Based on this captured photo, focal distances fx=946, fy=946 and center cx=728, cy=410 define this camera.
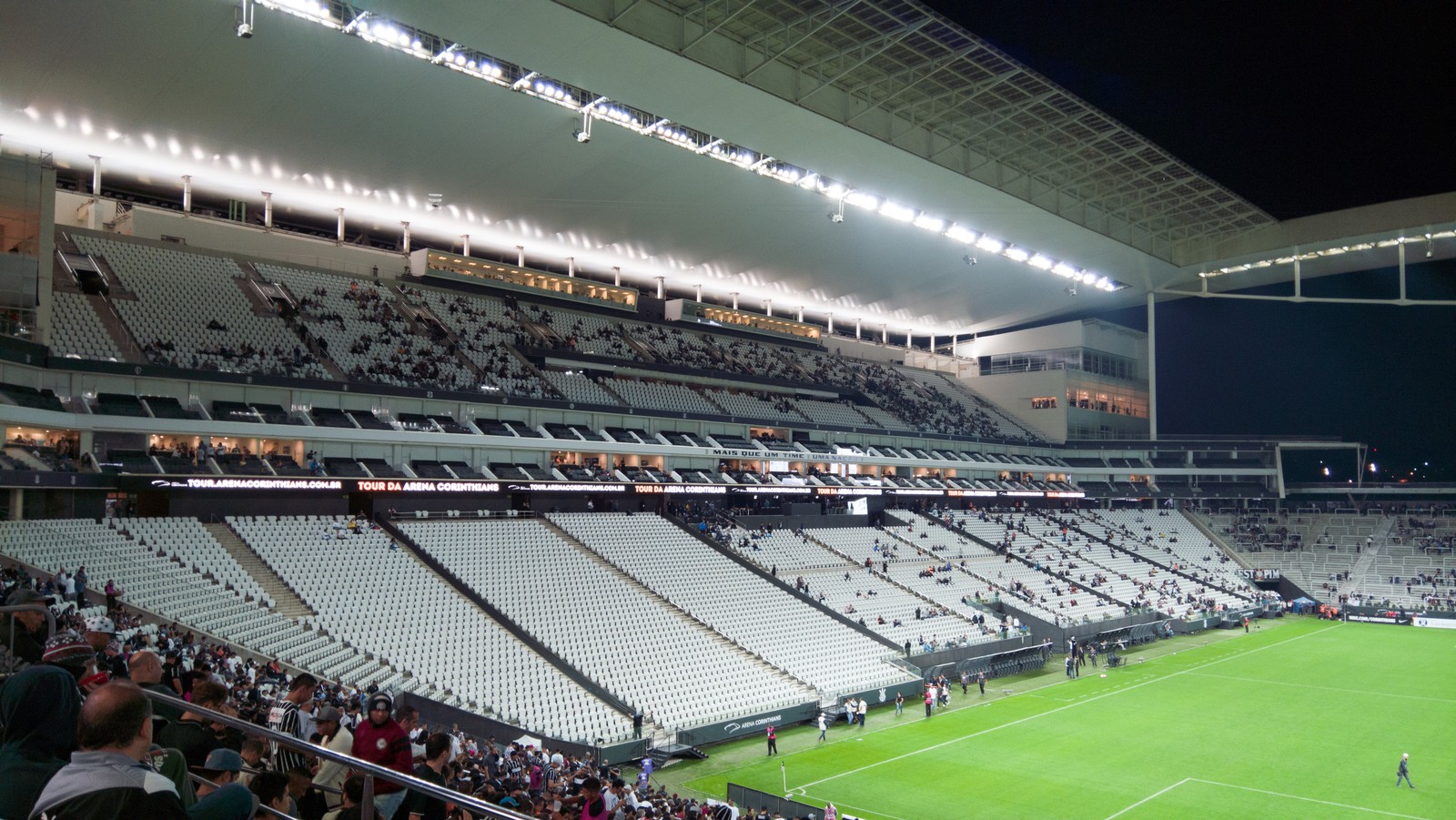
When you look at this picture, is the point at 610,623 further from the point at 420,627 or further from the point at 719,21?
the point at 719,21

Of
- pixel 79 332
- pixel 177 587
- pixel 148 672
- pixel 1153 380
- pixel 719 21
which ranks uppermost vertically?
pixel 719 21

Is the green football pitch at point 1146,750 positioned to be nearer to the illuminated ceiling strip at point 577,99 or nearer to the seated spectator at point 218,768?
the seated spectator at point 218,768

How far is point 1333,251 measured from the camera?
5834 centimetres

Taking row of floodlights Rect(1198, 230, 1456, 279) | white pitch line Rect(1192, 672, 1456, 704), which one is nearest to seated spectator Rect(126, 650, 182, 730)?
white pitch line Rect(1192, 672, 1456, 704)

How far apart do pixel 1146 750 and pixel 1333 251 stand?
42.5m

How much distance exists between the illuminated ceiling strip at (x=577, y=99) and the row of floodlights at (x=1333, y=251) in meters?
21.8

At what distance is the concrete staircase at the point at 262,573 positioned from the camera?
27.9 m

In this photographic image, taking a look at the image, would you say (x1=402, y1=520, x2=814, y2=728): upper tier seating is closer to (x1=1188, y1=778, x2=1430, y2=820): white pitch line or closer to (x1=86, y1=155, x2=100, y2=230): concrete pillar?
(x1=1188, y1=778, x2=1430, y2=820): white pitch line

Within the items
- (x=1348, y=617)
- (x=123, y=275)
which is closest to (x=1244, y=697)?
(x=1348, y=617)

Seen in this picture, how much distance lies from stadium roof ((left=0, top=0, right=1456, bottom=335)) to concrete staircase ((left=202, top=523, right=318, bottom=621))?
16280mm

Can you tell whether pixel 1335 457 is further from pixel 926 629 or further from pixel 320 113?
pixel 320 113

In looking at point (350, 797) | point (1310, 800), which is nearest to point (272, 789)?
point (350, 797)

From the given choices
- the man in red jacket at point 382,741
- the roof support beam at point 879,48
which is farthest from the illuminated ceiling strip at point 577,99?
the man in red jacket at point 382,741

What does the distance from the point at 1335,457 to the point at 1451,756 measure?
52.2 meters
